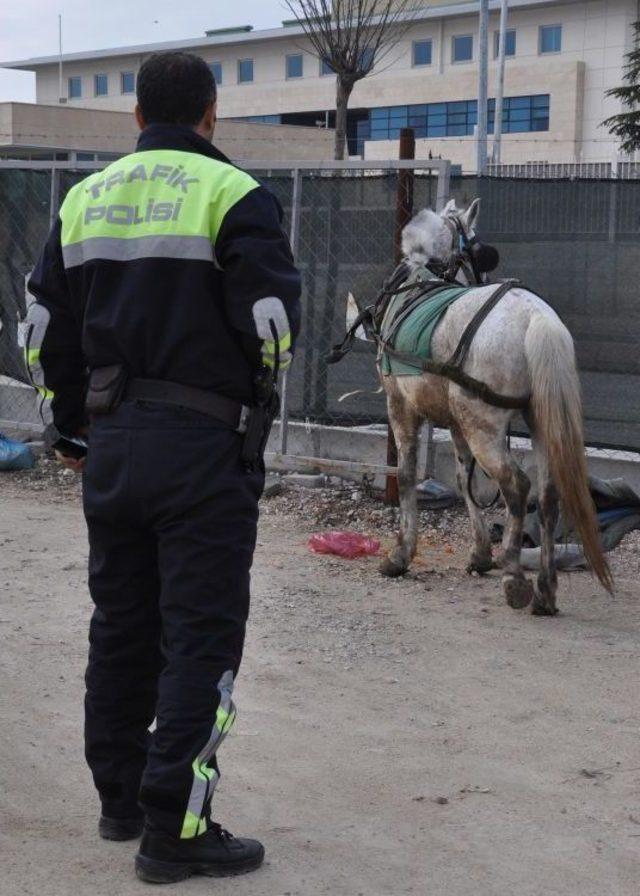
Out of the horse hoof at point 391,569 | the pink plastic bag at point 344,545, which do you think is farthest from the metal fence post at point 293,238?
the horse hoof at point 391,569

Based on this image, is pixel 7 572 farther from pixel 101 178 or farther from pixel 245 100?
pixel 245 100

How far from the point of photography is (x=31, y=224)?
11.6 metres

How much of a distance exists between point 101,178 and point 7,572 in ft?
14.2

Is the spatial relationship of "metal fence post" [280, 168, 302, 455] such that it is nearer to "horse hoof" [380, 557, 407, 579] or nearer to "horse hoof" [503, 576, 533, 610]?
"horse hoof" [380, 557, 407, 579]

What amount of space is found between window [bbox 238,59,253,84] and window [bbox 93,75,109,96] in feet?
31.5

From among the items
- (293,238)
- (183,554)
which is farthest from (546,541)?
(293,238)

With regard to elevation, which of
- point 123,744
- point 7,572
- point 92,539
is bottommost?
point 7,572

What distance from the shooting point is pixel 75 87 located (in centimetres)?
8200

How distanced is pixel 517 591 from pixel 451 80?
61118 millimetres

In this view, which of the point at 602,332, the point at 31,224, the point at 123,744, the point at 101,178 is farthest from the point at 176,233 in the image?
the point at 31,224

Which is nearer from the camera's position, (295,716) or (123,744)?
(123,744)

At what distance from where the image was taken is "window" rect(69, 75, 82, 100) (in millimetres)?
81625

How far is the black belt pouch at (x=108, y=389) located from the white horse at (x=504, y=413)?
10.7 feet

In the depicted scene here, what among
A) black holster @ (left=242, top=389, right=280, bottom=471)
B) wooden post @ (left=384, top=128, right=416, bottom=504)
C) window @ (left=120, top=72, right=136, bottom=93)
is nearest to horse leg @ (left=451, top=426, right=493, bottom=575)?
wooden post @ (left=384, top=128, right=416, bottom=504)
